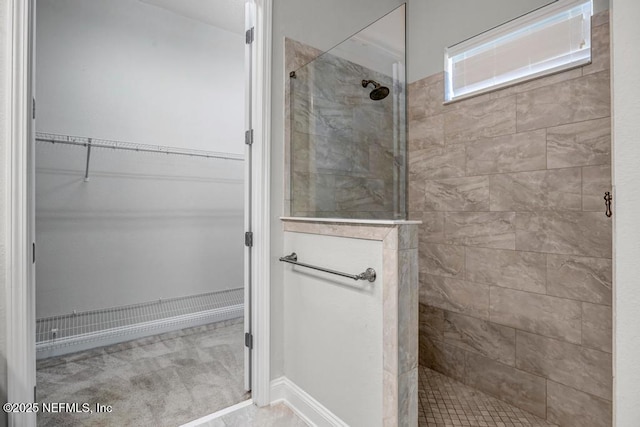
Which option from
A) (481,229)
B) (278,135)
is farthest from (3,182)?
(481,229)

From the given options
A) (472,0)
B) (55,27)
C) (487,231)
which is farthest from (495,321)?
(55,27)

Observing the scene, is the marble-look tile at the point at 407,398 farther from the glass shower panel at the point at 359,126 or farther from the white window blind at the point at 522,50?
the white window blind at the point at 522,50

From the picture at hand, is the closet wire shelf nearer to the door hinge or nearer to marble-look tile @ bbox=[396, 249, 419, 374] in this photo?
the door hinge

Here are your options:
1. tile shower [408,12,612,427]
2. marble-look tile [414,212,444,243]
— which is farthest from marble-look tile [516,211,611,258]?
marble-look tile [414,212,444,243]

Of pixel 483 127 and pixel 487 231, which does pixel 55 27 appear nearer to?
pixel 483 127

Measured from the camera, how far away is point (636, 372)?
0.88 m

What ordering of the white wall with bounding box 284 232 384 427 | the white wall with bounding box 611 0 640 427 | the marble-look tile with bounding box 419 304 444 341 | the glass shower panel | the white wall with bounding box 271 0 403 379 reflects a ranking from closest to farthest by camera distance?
the white wall with bounding box 611 0 640 427
the white wall with bounding box 284 232 384 427
the glass shower panel
the white wall with bounding box 271 0 403 379
the marble-look tile with bounding box 419 304 444 341

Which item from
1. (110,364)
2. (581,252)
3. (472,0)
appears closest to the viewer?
(581,252)

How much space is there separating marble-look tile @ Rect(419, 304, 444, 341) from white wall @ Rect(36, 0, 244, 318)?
74.9 inches

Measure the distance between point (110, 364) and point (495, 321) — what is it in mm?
2651

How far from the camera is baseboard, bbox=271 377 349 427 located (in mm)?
1562

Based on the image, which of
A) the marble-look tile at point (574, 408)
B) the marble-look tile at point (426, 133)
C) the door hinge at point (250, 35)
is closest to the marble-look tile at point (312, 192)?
the door hinge at point (250, 35)

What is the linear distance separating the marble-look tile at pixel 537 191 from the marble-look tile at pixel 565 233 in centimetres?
5

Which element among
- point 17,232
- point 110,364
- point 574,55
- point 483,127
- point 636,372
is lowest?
point 110,364
